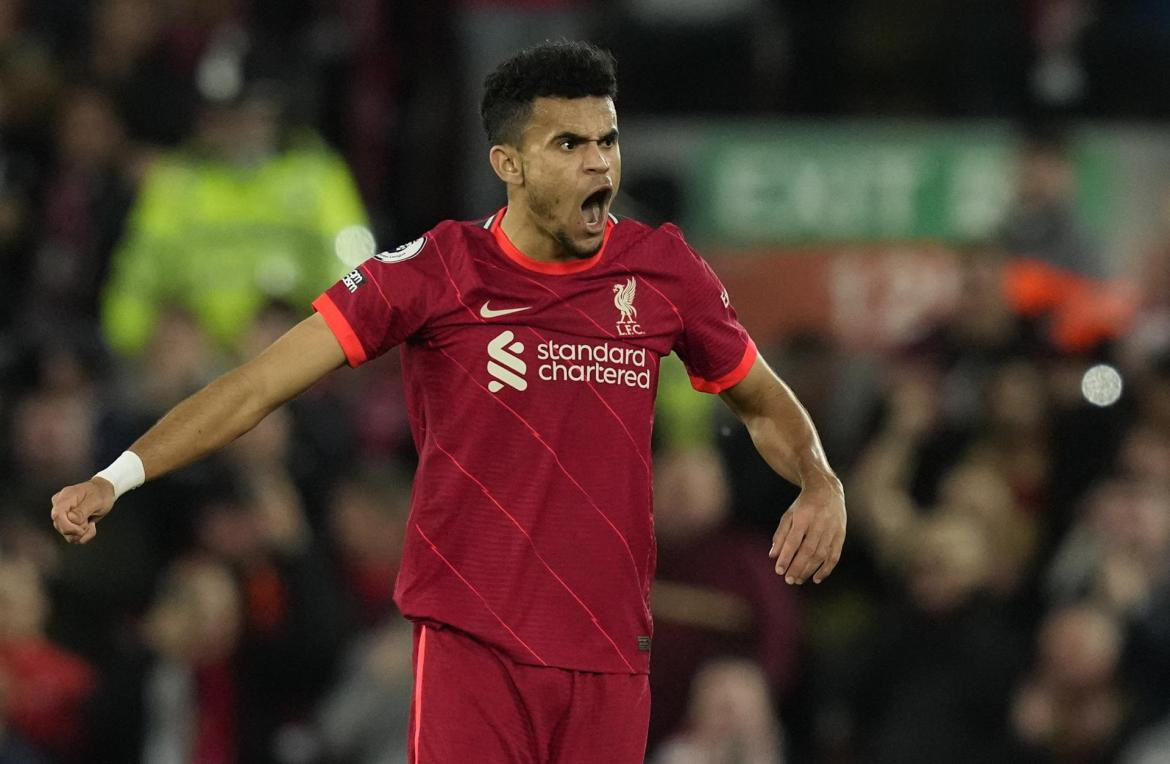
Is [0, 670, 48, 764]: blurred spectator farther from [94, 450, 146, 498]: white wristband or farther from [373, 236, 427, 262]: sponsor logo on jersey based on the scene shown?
[373, 236, 427, 262]: sponsor logo on jersey

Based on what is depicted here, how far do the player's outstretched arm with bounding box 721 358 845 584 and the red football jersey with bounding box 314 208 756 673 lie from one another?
1.13ft

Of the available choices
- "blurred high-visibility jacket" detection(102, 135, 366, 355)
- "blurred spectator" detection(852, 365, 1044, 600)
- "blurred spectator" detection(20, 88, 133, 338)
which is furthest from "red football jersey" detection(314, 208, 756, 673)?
"blurred spectator" detection(20, 88, 133, 338)

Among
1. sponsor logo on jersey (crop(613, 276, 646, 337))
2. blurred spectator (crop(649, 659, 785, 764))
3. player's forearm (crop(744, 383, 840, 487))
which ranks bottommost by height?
blurred spectator (crop(649, 659, 785, 764))

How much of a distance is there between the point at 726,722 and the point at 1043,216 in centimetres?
321

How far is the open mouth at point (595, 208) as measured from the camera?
526cm

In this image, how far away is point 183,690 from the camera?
28.2 feet

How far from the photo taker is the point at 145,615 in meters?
8.74

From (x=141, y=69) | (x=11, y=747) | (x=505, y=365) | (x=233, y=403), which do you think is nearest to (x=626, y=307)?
(x=505, y=365)

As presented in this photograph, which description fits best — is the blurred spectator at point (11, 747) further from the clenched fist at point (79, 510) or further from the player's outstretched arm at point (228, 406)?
the clenched fist at point (79, 510)

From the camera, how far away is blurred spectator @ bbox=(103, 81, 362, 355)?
10078 mm

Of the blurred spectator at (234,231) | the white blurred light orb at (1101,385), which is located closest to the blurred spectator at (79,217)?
the blurred spectator at (234,231)

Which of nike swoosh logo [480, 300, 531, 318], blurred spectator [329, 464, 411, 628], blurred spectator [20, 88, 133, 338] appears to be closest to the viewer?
nike swoosh logo [480, 300, 531, 318]

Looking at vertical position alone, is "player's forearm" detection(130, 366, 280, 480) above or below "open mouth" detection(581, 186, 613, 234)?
below

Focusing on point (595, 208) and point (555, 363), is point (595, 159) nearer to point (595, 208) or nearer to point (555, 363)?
point (595, 208)
